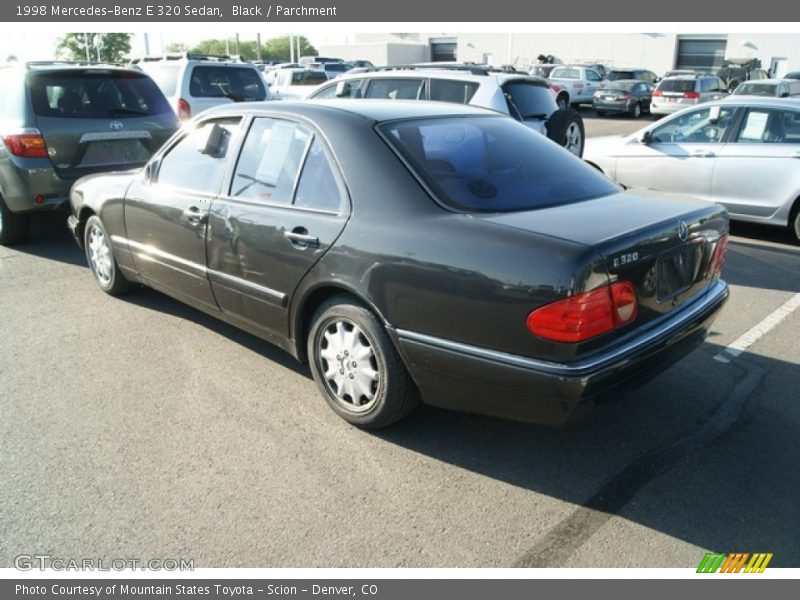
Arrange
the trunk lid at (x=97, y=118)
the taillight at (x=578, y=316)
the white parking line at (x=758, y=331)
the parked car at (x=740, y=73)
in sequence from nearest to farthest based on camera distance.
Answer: the taillight at (x=578, y=316) < the white parking line at (x=758, y=331) < the trunk lid at (x=97, y=118) < the parked car at (x=740, y=73)

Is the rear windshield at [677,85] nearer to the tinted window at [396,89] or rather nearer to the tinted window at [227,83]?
the tinted window at [227,83]

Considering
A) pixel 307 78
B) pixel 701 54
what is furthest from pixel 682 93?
pixel 701 54

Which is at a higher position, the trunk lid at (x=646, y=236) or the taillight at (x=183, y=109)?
the taillight at (x=183, y=109)

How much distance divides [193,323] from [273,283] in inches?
63.9

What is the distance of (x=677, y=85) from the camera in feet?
76.3

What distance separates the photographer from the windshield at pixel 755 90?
1984 cm

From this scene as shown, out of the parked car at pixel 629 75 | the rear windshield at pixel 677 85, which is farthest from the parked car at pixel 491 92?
the parked car at pixel 629 75

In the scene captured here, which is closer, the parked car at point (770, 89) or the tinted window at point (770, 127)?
the tinted window at point (770, 127)

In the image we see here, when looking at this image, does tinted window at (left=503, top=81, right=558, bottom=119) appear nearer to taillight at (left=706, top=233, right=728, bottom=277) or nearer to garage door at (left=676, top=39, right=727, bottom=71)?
taillight at (left=706, top=233, right=728, bottom=277)

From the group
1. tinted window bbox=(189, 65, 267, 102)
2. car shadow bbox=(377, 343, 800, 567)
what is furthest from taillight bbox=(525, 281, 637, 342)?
Result: tinted window bbox=(189, 65, 267, 102)

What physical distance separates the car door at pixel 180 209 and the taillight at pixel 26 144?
7.85 feet

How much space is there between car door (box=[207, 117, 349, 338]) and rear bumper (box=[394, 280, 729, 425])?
78 cm

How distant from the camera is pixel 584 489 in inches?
123

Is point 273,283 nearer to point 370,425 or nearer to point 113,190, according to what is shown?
point 370,425
